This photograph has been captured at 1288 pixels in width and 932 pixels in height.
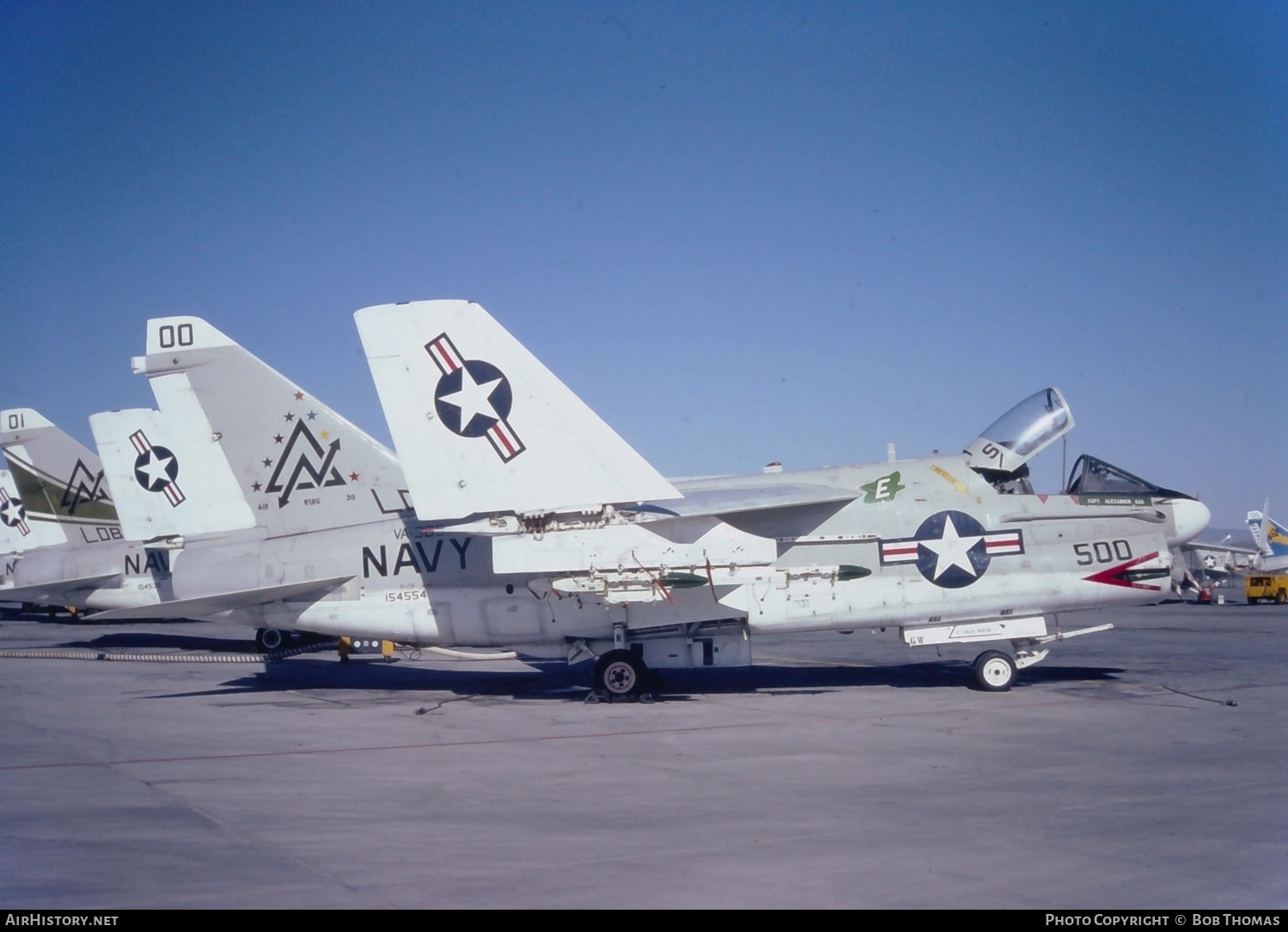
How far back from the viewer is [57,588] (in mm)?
25578

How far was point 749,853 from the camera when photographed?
21.9ft

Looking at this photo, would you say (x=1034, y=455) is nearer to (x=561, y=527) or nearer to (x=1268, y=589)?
(x=561, y=527)

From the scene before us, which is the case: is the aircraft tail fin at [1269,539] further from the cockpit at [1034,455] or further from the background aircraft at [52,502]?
the background aircraft at [52,502]

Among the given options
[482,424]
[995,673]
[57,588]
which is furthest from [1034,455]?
[57,588]

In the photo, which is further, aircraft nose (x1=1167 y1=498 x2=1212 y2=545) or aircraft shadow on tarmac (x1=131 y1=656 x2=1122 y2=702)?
aircraft shadow on tarmac (x1=131 y1=656 x2=1122 y2=702)

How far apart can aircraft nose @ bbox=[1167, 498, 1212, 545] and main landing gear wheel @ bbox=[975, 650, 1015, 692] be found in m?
3.08

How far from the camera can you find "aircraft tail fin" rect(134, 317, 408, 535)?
1602 centimetres

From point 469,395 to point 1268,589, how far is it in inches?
1585

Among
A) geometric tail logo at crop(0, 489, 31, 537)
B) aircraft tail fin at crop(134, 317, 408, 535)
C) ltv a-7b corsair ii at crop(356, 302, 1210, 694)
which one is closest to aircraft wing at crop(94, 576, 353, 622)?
aircraft tail fin at crop(134, 317, 408, 535)

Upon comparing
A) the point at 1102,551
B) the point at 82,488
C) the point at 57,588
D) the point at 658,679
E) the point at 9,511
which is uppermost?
the point at 9,511

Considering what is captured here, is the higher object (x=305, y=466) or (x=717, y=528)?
(x=305, y=466)

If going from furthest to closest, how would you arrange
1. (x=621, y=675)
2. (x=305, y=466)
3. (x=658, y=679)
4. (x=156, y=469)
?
(x=156, y=469) < (x=305, y=466) < (x=658, y=679) < (x=621, y=675)

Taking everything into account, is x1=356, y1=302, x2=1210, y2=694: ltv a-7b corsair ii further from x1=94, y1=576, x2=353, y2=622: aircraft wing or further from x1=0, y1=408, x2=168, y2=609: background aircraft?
x1=0, y1=408, x2=168, y2=609: background aircraft

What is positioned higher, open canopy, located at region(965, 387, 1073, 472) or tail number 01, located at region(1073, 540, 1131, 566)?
open canopy, located at region(965, 387, 1073, 472)
